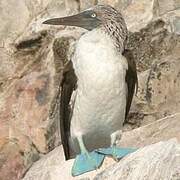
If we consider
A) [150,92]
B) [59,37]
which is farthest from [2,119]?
[150,92]

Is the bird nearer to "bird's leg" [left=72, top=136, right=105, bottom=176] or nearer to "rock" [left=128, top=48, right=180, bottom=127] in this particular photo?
"bird's leg" [left=72, top=136, right=105, bottom=176]

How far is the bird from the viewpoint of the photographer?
570cm

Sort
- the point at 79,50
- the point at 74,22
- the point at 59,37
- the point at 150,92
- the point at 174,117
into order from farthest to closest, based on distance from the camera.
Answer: the point at 59,37 → the point at 150,92 → the point at 174,117 → the point at 74,22 → the point at 79,50

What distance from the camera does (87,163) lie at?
5750 mm

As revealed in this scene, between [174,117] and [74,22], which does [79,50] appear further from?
[174,117]

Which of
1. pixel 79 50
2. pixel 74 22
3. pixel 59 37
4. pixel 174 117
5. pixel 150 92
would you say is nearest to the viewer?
pixel 79 50

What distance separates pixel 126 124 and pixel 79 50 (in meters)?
2.99

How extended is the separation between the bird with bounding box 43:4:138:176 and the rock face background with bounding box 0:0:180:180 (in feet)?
5.95

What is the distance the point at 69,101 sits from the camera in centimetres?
→ 607

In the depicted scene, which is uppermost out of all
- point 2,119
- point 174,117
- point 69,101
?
point 69,101

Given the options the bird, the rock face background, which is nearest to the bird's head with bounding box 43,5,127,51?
the bird

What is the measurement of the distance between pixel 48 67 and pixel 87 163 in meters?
3.83

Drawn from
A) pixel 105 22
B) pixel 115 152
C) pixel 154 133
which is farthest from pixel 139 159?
pixel 154 133

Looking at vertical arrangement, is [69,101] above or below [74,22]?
below
